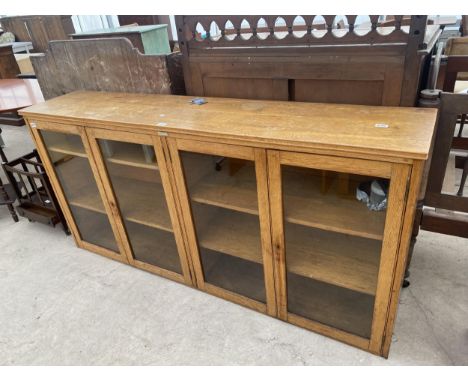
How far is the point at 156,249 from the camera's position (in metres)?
2.07

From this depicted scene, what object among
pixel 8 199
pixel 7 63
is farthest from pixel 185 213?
pixel 7 63

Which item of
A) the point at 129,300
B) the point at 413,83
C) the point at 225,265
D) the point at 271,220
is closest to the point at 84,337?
the point at 129,300

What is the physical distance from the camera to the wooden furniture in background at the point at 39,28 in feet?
16.4

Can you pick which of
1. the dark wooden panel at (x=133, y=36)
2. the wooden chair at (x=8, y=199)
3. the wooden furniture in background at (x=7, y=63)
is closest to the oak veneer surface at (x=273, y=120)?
the dark wooden panel at (x=133, y=36)

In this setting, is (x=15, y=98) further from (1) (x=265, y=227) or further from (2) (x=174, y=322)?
(1) (x=265, y=227)

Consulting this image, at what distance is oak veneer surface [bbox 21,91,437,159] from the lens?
1.12m

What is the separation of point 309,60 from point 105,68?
1.19 meters

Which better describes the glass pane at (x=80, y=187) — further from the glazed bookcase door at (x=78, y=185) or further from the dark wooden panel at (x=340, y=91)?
the dark wooden panel at (x=340, y=91)

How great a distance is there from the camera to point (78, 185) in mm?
2117

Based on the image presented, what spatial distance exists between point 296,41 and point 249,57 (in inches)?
8.9

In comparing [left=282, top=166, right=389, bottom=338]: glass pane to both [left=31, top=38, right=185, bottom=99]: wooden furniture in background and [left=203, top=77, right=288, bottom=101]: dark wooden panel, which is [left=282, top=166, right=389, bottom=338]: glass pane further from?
[left=31, top=38, right=185, bottom=99]: wooden furniture in background

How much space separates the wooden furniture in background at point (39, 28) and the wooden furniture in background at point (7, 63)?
131 centimetres

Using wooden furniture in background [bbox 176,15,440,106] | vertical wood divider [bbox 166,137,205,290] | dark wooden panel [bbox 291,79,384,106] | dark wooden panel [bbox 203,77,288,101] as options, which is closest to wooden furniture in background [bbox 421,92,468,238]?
wooden furniture in background [bbox 176,15,440,106]
